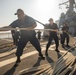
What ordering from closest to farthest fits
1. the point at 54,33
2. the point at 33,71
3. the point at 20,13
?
1. the point at 33,71
2. the point at 20,13
3. the point at 54,33

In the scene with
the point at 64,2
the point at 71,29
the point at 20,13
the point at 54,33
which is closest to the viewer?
the point at 20,13

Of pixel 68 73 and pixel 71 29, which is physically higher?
pixel 68 73

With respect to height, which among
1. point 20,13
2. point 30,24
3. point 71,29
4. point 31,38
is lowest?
point 71,29

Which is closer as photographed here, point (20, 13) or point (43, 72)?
point (43, 72)

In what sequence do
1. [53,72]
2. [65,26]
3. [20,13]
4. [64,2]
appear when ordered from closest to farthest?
[53,72], [20,13], [65,26], [64,2]

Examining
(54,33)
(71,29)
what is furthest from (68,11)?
(54,33)

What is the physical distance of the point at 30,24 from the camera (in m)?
7.01

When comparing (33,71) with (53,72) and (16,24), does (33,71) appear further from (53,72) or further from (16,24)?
(16,24)

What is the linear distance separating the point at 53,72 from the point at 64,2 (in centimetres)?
6235

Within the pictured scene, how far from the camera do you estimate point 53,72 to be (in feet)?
16.1

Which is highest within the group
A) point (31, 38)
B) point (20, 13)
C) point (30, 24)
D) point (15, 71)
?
point (20, 13)

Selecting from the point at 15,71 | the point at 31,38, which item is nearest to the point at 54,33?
the point at 31,38

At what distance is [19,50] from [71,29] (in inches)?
1933

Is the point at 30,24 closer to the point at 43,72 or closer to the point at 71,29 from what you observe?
the point at 43,72
